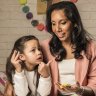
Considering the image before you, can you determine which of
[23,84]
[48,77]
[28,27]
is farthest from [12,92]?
[28,27]

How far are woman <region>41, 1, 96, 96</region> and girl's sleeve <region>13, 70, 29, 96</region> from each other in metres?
0.19

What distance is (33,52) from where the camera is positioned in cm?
185

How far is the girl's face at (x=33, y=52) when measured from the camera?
1844 mm

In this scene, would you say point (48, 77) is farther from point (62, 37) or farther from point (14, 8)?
point (14, 8)

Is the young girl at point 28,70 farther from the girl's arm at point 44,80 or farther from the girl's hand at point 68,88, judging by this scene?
the girl's hand at point 68,88

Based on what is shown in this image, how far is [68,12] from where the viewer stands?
6.00ft

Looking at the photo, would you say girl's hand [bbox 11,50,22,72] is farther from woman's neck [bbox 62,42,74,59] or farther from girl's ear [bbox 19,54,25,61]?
woman's neck [bbox 62,42,74,59]

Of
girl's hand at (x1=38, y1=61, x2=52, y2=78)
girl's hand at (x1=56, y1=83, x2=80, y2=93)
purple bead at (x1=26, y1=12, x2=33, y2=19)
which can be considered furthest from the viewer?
purple bead at (x1=26, y1=12, x2=33, y2=19)

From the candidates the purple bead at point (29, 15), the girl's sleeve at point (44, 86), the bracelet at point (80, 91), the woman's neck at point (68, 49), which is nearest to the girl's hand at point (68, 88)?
the bracelet at point (80, 91)

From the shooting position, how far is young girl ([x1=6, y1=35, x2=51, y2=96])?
5.94 feet

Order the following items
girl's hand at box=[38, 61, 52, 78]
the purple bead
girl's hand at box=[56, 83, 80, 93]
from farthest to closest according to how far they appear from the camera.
→ the purple bead, girl's hand at box=[38, 61, 52, 78], girl's hand at box=[56, 83, 80, 93]

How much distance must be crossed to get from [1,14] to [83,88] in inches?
63.0

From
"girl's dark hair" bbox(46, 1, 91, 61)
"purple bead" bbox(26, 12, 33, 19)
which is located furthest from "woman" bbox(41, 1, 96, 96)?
"purple bead" bbox(26, 12, 33, 19)

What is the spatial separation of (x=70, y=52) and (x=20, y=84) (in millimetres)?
392
